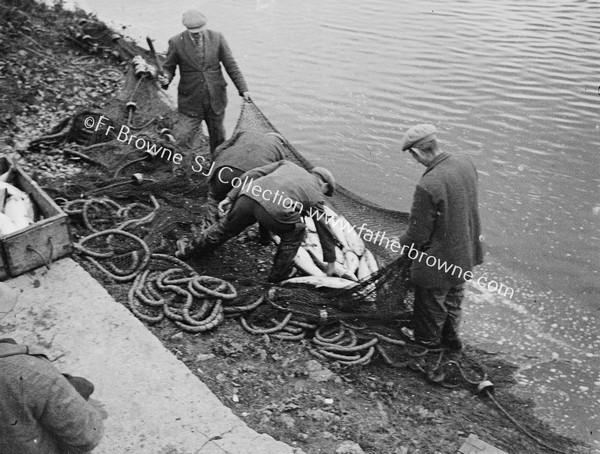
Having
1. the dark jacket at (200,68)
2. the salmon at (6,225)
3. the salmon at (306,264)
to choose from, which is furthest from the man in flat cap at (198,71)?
the salmon at (6,225)

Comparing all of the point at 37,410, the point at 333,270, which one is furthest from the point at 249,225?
the point at 37,410

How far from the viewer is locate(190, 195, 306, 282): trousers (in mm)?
5758

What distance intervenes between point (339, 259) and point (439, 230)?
1730 mm

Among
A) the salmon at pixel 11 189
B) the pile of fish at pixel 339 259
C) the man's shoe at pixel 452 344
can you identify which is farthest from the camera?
the pile of fish at pixel 339 259

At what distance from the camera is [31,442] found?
2.79 metres

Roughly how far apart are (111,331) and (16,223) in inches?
53.0

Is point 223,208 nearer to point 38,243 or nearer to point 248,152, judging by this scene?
point 248,152

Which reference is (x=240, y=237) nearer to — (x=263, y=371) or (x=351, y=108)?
(x=263, y=371)

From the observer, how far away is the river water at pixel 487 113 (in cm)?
716

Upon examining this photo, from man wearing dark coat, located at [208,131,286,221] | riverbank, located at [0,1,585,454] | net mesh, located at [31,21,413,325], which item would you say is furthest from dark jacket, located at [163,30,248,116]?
riverbank, located at [0,1,585,454]

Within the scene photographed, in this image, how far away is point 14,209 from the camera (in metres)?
5.23

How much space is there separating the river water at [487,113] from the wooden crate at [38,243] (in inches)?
176

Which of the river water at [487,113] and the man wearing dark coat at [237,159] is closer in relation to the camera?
the man wearing dark coat at [237,159]

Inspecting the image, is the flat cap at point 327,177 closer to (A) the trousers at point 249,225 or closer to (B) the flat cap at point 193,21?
(A) the trousers at point 249,225
